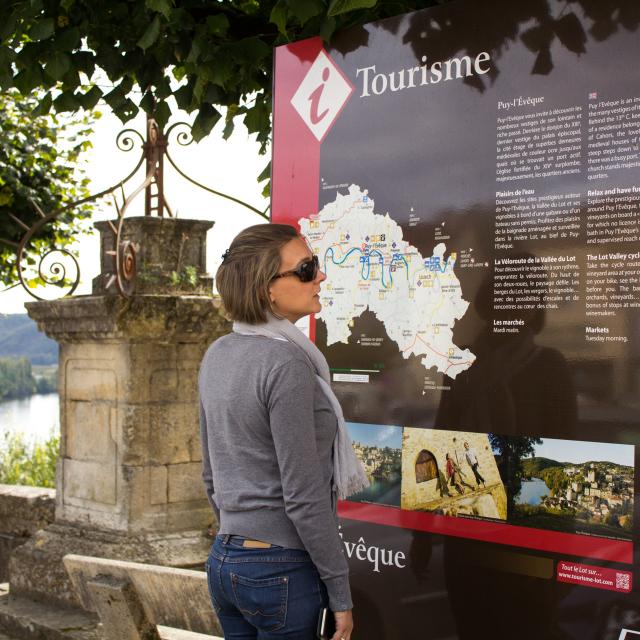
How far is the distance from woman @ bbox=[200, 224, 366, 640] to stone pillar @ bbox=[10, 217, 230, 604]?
357cm

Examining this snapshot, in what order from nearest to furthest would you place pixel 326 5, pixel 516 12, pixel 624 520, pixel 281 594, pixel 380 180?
pixel 281 594 → pixel 624 520 → pixel 516 12 → pixel 380 180 → pixel 326 5

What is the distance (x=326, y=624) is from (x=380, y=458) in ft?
2.87

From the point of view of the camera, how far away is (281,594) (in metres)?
2.54

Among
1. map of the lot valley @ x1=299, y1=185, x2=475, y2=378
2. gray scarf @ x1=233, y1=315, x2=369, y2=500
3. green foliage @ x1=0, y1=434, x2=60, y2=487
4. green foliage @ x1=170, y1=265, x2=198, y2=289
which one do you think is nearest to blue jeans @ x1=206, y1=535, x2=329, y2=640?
gray scarf @ x1=233, y1=315, x2=369, y2=500

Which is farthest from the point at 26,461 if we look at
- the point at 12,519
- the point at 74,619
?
the point at 74,619

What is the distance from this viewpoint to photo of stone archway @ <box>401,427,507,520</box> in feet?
10.1

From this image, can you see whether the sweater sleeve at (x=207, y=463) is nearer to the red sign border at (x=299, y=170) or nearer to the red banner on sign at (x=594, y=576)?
the red sign border at (x=299, y=170)

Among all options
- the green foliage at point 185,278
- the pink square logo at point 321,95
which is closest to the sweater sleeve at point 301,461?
the pink square logo at point 321,95

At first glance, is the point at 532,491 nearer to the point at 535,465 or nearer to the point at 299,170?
the point at 535,465

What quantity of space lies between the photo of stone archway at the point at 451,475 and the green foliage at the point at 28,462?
341 inches

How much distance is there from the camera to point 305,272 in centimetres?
271

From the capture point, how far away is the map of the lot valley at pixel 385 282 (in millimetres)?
3178

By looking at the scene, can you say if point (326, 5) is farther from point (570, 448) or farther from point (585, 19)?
point (570, 448)

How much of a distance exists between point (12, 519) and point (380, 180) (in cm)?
579
